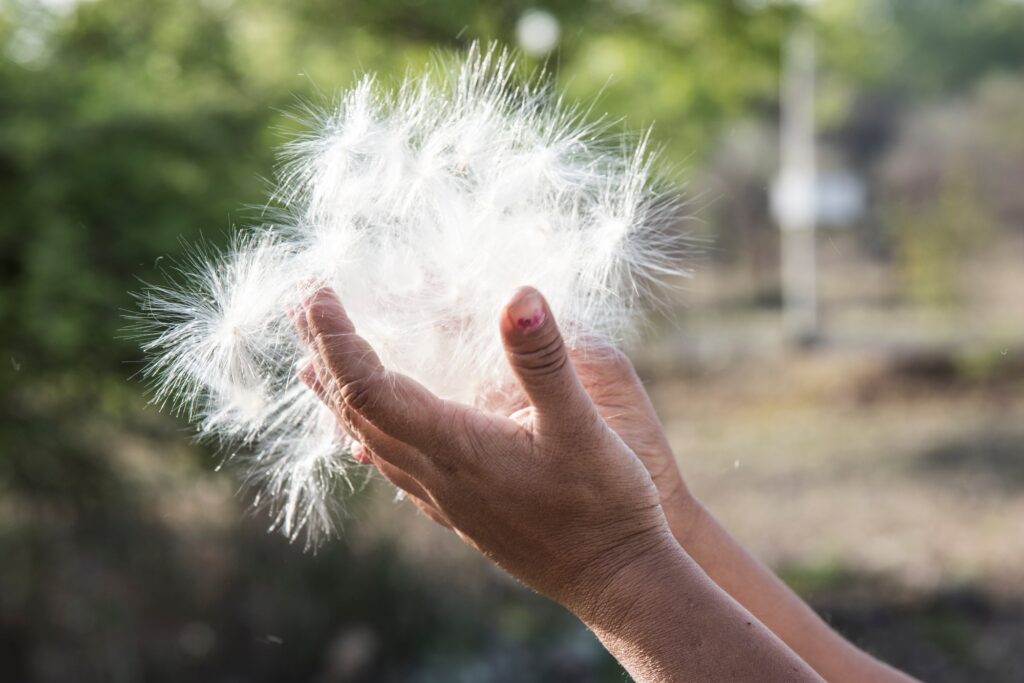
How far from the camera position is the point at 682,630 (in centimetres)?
136

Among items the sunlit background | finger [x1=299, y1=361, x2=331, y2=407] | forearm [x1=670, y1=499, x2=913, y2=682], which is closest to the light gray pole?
the sunlit background

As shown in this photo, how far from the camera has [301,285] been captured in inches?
63.6

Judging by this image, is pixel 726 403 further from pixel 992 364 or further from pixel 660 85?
pixel 660 85

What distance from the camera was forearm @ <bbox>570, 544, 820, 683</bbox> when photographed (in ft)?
4.36

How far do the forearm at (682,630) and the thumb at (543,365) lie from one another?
0.23m

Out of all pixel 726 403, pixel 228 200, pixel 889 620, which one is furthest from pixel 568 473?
pixel 726 403

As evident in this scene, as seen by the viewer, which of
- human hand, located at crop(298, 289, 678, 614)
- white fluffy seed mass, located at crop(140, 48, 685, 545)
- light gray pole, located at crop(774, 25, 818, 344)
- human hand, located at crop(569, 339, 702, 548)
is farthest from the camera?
light gray pole, located at crop(774, 25, 818, 344)

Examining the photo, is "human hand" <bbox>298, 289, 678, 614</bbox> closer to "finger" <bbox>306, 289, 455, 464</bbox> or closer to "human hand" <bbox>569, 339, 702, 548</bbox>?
"finger" <bbox>306, 289, 455, 464</bbox>

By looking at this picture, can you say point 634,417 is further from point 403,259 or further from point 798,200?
point 798,200

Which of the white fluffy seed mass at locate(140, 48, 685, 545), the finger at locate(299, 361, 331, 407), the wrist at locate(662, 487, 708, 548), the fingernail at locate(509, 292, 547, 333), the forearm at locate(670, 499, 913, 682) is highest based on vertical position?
the white fluffy seed mass at locate(140, 48, 685, 545)

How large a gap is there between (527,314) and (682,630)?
47 cm

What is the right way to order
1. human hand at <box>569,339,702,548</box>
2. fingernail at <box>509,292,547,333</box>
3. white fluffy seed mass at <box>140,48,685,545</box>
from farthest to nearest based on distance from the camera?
white fluffy seed mass at <box>140,48,685,545</box> < human hand at <box>569,339,702,548</box> < fingernail at <box>509,292,547,333</box>

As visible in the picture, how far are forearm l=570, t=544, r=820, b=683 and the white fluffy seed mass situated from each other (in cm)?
53

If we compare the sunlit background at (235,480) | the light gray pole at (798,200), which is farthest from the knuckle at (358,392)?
the light gray pole at (798,200)
